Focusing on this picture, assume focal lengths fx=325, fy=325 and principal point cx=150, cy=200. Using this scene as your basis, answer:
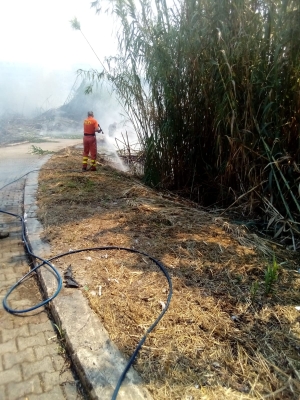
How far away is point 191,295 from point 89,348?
36.0 inches

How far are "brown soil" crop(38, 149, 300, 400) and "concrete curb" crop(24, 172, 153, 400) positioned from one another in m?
0.07

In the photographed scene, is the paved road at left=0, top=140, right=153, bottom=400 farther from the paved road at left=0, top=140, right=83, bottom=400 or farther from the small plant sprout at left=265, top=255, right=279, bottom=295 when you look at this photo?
the small plant sprout at left=265, top=255, right=279, bottom=295

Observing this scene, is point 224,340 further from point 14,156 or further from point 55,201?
point 14,156

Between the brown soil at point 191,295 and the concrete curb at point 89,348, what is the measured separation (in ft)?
0.24

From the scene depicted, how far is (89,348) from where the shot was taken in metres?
2.13

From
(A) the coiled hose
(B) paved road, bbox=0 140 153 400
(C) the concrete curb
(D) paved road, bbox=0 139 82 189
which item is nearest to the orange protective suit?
(D) paved road, bbox=0 139 82 189

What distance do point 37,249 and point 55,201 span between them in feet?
5.68

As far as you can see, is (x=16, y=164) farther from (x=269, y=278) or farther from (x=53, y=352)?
(x=269, y=278)

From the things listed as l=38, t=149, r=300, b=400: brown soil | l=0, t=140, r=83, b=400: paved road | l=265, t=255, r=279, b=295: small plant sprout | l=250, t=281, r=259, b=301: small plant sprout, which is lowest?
l=0, t=140, r=83, b=400: paved road

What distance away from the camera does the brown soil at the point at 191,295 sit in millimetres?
1906

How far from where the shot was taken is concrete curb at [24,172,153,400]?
1.84 m

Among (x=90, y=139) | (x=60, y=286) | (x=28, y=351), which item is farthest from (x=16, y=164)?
(x=28, y=351)

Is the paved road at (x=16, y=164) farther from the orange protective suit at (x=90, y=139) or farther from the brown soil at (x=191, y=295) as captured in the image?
the brown soil at (x=191, y=295)

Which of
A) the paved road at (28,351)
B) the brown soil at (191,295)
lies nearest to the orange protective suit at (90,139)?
the brown soil at (191,295)
